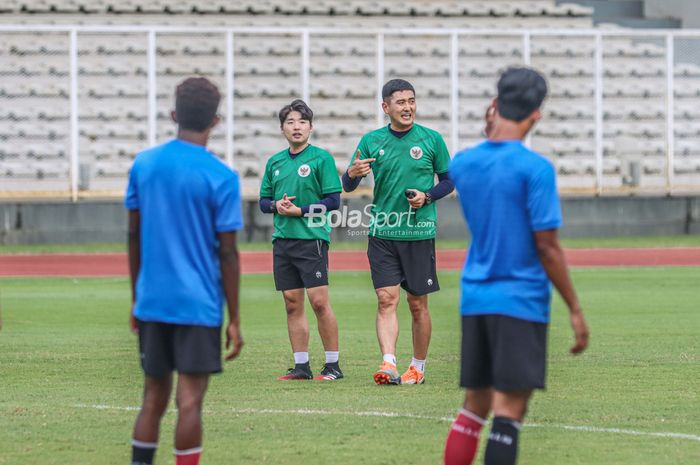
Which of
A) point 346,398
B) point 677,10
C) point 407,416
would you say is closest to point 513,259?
point 407,416

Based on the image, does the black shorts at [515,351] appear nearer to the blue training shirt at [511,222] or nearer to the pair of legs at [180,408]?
the blue training shirt at [511,222]

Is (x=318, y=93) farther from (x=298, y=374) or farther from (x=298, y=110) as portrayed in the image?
(x=298, y=374)

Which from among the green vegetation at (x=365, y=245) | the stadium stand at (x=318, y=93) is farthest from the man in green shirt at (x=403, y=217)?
the stadium stand at (x=318, y=93)

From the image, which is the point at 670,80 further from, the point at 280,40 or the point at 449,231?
the point at 280,40

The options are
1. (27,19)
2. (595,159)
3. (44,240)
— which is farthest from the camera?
(27,19)

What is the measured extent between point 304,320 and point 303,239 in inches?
25.6

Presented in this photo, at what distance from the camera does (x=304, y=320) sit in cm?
1110

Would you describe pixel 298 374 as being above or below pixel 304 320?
below

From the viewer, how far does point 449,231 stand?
29359 mm

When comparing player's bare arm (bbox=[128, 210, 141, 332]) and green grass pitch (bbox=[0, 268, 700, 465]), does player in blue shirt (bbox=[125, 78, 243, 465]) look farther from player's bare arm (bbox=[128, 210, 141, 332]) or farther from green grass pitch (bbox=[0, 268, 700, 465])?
green grass pitch (bbox=[0, 268, 700, 465])

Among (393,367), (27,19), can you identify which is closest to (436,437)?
(393,367)

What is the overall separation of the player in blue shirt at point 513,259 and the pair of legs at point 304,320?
4760 millimetres

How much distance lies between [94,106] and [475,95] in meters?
8.41

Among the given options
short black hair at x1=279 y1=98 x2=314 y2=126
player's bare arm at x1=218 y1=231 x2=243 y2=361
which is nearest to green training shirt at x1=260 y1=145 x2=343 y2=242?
short black hair at x1=279 y1=98 x2=314 y2=126
